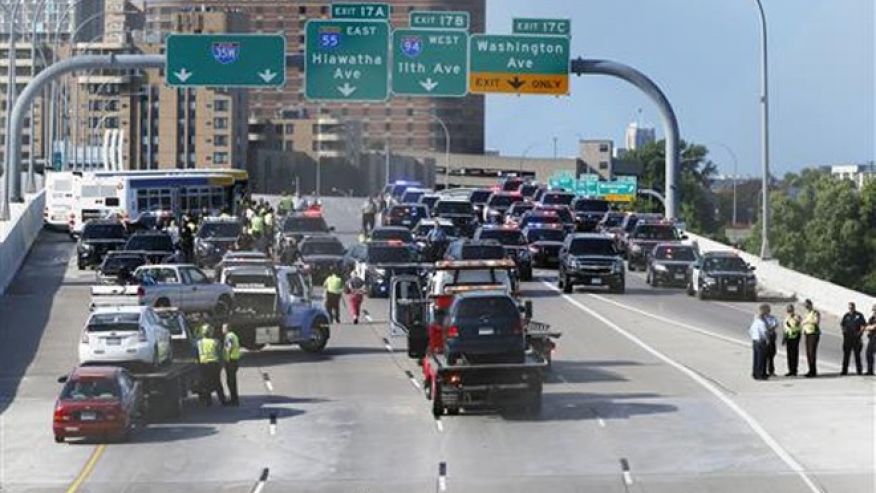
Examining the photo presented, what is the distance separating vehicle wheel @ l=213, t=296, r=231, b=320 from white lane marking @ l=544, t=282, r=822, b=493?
31.0 ft

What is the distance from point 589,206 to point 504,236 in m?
22.9

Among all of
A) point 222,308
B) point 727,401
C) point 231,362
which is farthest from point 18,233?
point 727,401

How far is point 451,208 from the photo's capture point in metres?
76.4

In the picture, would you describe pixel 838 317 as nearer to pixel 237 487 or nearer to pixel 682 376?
pixel 682 376

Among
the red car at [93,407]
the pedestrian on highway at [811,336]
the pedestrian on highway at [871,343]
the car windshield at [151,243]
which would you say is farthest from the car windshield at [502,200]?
the red car at [93,407]

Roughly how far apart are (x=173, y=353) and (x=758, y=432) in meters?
10.9

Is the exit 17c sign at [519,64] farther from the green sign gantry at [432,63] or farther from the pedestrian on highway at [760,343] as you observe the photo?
the pedestrian on highway at [760,343]

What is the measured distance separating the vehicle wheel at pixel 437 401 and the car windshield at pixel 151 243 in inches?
1031

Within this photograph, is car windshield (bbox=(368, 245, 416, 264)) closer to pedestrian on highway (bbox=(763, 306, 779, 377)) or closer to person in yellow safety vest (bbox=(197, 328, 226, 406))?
pedestrian on highway (bbox=(763, 306, 779, 377))

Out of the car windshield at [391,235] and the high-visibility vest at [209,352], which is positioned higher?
the car windshield at [391,235]

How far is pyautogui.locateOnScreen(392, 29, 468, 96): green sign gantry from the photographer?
63844mm

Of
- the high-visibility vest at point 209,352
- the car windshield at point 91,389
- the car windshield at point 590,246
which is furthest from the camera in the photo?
the car windshield at point 590,246

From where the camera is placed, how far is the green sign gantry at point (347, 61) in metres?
63.8

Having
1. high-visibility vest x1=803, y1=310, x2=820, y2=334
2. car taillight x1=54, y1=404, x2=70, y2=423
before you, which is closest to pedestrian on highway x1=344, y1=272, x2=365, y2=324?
high-visibility vest x1=803, y1=310, x2=820, y2=334
